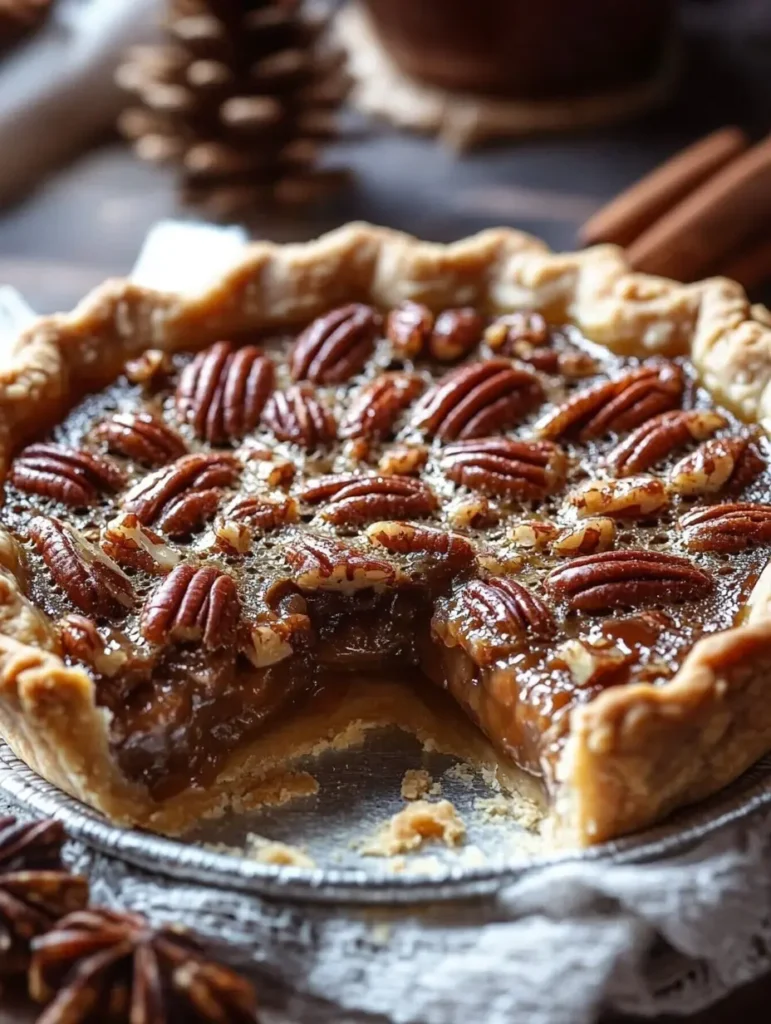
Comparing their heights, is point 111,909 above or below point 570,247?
above

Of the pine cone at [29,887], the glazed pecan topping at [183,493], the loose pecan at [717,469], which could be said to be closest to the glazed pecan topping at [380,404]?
the glazed pecan topping at [183,493]

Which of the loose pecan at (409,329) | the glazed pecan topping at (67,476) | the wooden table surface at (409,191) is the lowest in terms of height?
the wooden table surface at (409,191)

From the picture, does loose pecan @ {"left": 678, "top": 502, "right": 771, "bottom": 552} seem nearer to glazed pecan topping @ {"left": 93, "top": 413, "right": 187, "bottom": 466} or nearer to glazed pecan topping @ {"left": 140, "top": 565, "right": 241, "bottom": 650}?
glazed pecan topping @ {"left": 140, "top": 565, "right": 241, "bottom": 650}

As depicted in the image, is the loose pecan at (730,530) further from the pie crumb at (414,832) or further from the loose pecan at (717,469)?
the pie crumb at (414,832)

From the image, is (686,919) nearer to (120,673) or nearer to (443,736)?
(443,736)

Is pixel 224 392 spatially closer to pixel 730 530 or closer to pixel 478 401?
pixel 478 401

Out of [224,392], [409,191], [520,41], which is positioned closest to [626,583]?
[224,392]

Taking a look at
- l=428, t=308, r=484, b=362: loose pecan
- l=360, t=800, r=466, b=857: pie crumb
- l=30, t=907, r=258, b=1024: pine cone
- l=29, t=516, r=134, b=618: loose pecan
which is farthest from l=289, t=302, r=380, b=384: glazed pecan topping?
l=30, t=907, r=258, b=1024: pine cone

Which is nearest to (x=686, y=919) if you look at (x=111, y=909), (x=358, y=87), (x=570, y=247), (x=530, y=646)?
(x=530, y=646)
